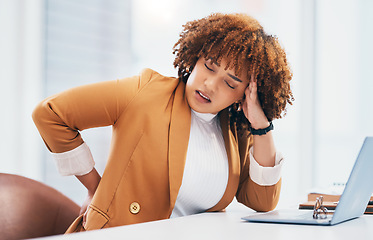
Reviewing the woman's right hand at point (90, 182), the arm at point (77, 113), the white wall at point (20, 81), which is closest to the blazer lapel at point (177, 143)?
the arm at point (77, 113)

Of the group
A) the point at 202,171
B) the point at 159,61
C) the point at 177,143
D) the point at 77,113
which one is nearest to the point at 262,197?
the point at 202,171

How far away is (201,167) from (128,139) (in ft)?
0.71

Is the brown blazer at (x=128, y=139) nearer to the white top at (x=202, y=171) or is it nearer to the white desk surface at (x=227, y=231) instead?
the white top at (x=202, y=171)

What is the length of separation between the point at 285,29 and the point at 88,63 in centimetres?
201

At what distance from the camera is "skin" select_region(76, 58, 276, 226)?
1263 mm

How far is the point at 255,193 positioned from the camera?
52.4 inches

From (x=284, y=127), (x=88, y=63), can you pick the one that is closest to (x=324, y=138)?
(x=284, y=127)

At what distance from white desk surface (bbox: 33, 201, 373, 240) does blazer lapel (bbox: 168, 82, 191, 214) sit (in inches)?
8.7

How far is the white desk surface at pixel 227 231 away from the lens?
2.51ft

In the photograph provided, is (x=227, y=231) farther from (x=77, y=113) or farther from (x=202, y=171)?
(x=77, y=113)

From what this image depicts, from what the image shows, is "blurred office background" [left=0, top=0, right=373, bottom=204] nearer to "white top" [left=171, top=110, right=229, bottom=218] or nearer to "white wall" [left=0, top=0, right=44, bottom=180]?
"white wall" [left=0, top=0, right=44, bottom=180]

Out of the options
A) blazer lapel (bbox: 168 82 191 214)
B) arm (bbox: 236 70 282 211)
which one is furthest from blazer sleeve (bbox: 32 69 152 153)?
arm (bbox: 236 70 282 211)

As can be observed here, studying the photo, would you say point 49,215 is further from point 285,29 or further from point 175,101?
point 285,29

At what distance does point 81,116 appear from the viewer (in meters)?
1.20
